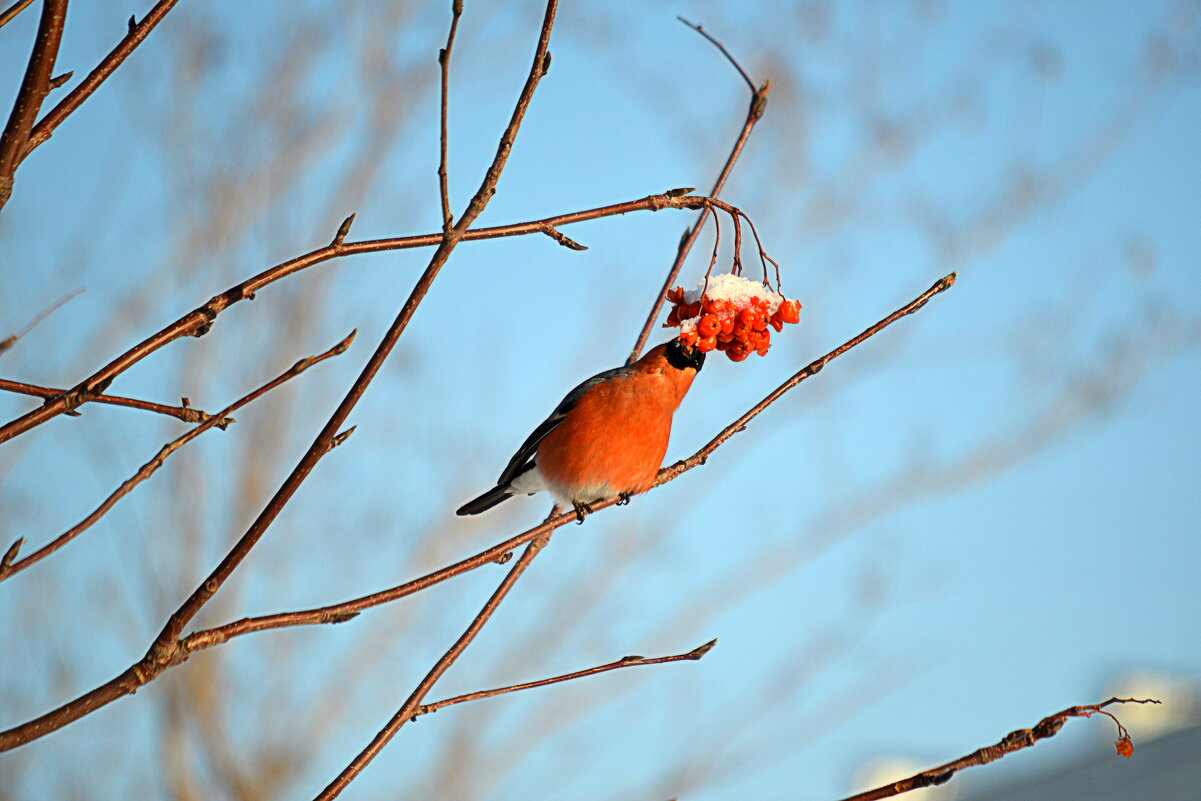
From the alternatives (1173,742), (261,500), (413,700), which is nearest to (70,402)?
(413,700)

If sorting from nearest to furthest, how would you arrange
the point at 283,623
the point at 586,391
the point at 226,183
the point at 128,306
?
the point at 283,623 → the point at 586,391 → the point at 128,306 → the point at 226,183

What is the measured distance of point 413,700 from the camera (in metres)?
1.43

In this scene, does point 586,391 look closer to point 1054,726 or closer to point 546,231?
point 546,231

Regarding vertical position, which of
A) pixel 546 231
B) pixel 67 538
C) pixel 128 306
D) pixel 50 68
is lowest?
pixel 67 538

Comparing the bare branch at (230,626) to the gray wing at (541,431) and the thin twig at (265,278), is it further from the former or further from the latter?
the gray wing at (541,431)

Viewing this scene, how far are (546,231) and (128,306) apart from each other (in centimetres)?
502

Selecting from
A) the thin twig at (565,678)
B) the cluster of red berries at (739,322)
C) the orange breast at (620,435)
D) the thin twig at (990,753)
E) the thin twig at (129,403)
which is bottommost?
the thin twig at (990,753)

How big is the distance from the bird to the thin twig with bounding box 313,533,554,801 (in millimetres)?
1214

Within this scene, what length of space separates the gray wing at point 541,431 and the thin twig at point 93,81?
205cm

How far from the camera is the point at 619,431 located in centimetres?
306

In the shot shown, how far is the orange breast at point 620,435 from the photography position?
3049 mm

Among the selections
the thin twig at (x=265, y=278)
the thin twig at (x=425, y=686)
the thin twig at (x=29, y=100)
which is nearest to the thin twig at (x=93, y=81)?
the thin twig at (x=29, y=100)

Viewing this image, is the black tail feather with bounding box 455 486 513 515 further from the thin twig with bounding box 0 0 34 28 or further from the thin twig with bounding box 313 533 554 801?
the thin twig with bounding box 0 0 34 28

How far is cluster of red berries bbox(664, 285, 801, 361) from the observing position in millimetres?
1929
